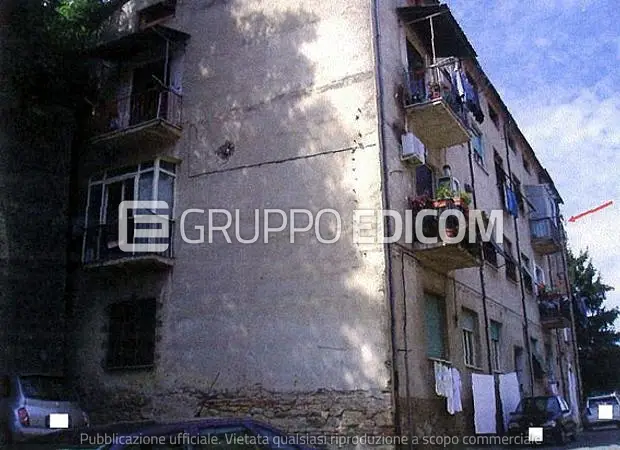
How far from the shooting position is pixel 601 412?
2381 centimetres

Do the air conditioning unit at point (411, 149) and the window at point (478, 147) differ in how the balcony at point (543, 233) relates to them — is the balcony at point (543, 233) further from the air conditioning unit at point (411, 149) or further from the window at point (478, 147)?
the air conditioning unit at point (411, 149)

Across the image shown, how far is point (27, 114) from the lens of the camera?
1600cm

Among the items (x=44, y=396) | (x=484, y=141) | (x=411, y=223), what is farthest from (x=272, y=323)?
(x=484, y=141)

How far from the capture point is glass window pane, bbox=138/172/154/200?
48.3 ft

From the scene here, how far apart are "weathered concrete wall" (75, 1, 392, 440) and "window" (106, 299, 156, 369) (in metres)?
0.25

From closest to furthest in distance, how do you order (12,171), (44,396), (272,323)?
(44,396)
(272,323)
(12,171)

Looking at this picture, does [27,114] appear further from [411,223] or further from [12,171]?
[411,223]

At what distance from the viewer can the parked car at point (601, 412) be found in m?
23.5

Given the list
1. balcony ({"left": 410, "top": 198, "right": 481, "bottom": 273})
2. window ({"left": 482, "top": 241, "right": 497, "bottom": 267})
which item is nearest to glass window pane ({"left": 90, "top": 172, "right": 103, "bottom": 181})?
balcony ({"left": 410, "top": 198, "right": 481, "bottom": 273})

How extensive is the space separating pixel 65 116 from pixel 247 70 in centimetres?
522

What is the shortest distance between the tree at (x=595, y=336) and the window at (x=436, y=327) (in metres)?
20.8

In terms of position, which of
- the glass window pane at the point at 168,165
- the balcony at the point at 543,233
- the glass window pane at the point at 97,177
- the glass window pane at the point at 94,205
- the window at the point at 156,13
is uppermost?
the window at the point at 156,13

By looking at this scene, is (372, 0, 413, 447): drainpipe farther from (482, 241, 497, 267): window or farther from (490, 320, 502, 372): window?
(490, 320, 502, 372): window

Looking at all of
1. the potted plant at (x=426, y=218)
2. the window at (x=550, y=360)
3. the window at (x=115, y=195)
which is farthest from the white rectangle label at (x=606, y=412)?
the window at (x=115, y=195)
